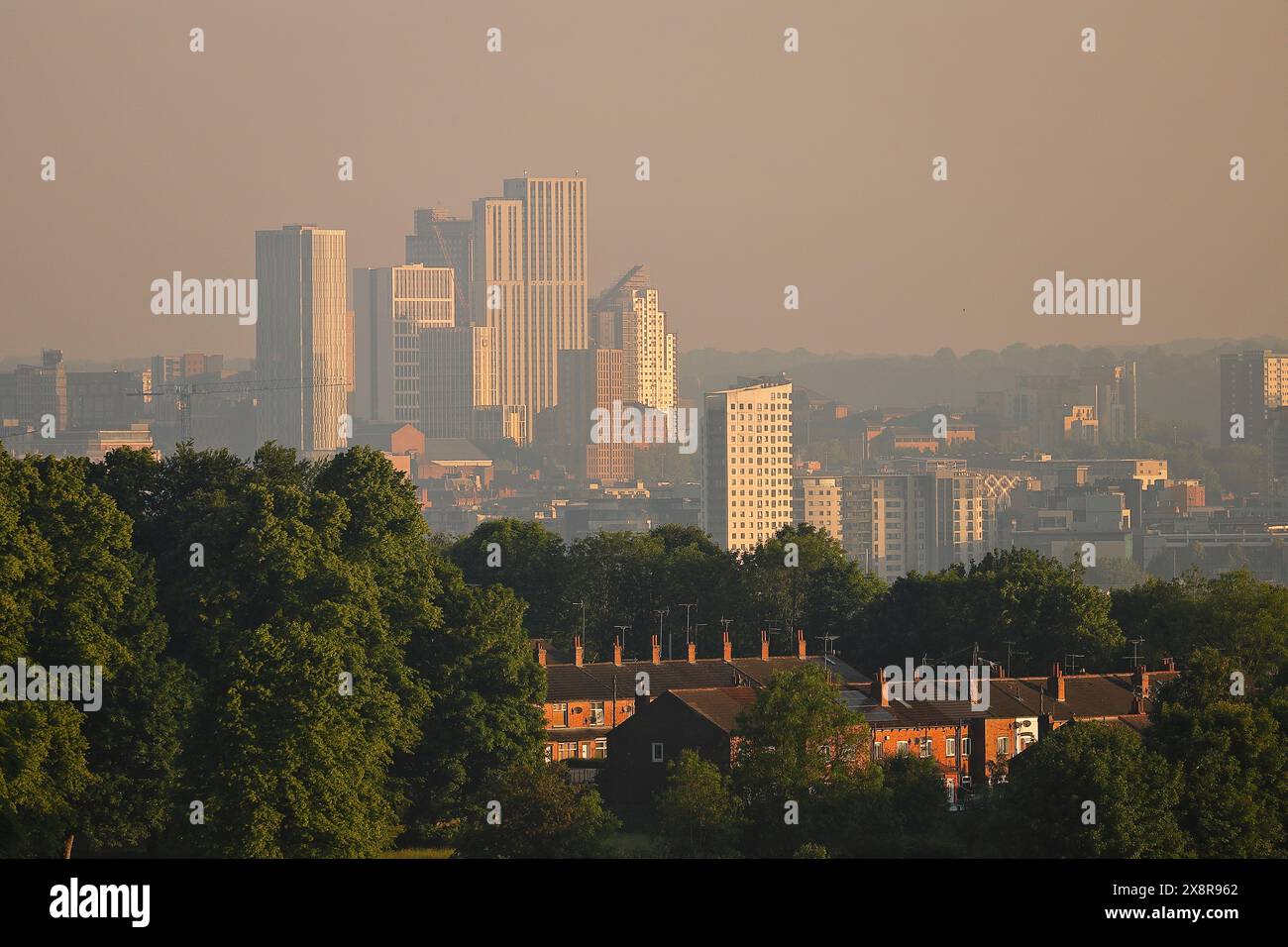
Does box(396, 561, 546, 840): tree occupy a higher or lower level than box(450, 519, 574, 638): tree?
lower

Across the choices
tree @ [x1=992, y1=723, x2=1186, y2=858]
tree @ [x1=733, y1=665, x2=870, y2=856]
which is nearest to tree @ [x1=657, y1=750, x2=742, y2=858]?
tree @ [x1=733, y1=665, x2=870, y2=856]

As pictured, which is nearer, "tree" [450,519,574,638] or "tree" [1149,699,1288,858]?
"tree" [1149,699,1288,858]

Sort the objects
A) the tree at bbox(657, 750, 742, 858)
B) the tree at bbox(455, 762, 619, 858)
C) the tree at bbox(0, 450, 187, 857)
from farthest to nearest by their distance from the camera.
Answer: the tree at bbox(455, 762, 619, 858)
the tree at bbox(657, 750, 742, 858)
the tree at bbox(0, 450, 187, 857)

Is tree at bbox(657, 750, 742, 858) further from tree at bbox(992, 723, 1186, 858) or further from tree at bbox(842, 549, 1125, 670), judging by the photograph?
tree at bbox(842, 549, 1125, 670)

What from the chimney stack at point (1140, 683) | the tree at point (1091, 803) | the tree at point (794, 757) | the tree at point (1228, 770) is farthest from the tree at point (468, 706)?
the chimney stack at point (1140, 683)

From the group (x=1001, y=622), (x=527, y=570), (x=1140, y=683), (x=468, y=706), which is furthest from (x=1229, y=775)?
(x=527, y=570)

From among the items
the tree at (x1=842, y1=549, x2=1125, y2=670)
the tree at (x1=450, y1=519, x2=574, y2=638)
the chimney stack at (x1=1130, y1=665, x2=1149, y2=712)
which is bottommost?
the chimney stack at (x1=1130, y1=665, x2=1149, y2=712)

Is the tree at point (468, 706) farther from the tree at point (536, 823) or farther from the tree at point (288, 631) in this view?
the tree at point (536, 823)
